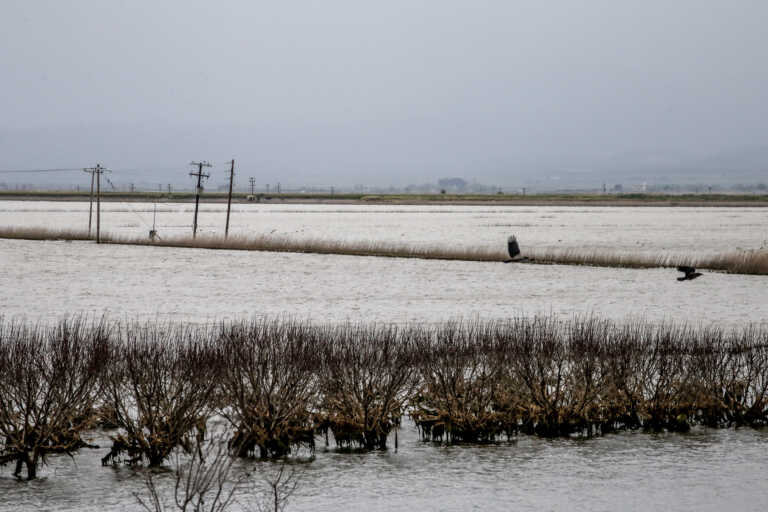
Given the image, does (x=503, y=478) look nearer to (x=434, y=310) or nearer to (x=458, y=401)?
(x=458, y=401)

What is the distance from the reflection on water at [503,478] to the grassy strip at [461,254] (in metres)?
22.8

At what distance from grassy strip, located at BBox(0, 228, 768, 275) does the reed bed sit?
70.0 feet

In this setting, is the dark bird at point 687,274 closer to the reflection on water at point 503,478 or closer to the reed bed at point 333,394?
the reed bed at point 333,394

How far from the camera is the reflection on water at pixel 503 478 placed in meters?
9.17

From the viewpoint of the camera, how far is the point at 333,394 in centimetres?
1138

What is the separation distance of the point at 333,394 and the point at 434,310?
37.0ft

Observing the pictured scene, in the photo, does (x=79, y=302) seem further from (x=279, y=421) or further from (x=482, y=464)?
(x=482, y=464)

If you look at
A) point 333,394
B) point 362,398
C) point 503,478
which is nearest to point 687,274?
point 362,398

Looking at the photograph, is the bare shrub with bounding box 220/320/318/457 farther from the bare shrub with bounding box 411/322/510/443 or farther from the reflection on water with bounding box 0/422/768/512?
the bare shrub with bounding box 411/322/510/443

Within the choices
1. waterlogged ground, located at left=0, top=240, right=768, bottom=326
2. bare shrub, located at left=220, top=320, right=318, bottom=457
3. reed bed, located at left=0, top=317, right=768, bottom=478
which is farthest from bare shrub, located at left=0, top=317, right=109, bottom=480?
waterlogged ground, located at left=0, top=240, right=768, bottom=326

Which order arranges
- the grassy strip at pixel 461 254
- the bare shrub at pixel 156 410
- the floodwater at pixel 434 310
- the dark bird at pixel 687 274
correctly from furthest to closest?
1. the grassy strip at pixel 461 254
2. the dark bird at pixel 687 274
3. the bare shrub at pixel 156 410
4. the floodwater at pixel 434 310

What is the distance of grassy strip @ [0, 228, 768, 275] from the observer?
34125 millimetres

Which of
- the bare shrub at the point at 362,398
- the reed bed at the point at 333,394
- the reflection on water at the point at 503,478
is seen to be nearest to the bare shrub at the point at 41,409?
the reed bed at the point at 333,394

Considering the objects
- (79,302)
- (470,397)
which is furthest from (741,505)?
(79,302)
